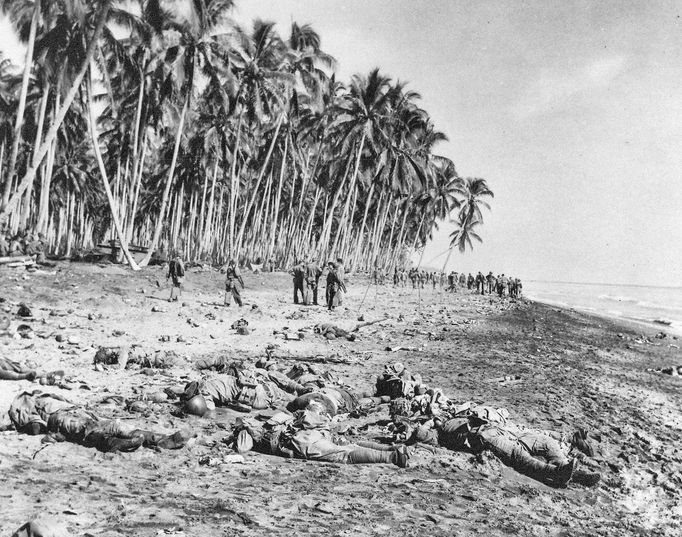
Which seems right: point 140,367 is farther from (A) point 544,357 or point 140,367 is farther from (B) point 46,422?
(A) point 544,357

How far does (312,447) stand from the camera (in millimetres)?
4977

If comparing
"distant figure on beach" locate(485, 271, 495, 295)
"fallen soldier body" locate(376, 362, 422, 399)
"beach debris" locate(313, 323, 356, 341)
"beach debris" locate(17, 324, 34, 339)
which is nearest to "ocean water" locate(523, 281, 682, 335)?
"distant figure on beach" locate(485, 271, 495, 295)

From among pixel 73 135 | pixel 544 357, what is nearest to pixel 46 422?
pixel 544 357

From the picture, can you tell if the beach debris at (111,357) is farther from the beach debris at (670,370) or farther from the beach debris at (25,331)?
the beach debris at (670,370)

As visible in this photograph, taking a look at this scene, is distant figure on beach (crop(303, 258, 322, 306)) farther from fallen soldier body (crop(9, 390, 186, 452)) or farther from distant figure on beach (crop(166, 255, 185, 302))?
fallen soldier body (crop(9, 390, 186, 452))

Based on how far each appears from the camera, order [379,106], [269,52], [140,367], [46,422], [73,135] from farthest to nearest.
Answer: [73,135]
[379,106]
[269,52]
[140,367]
[46,422]

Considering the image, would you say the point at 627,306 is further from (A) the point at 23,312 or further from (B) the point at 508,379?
(A) the point at 23,312

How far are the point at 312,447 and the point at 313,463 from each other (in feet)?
0.56

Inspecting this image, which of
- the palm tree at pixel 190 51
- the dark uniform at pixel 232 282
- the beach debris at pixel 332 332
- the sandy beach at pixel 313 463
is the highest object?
the palm tree at pixel 190 51

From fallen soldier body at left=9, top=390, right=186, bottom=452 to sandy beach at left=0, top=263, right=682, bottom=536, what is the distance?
109 millimetres

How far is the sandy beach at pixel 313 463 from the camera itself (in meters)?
3.72

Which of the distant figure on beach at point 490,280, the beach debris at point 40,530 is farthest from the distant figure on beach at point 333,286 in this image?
the distant figure on beach at point 490,280

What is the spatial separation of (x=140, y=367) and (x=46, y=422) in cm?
293

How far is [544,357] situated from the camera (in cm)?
1309
